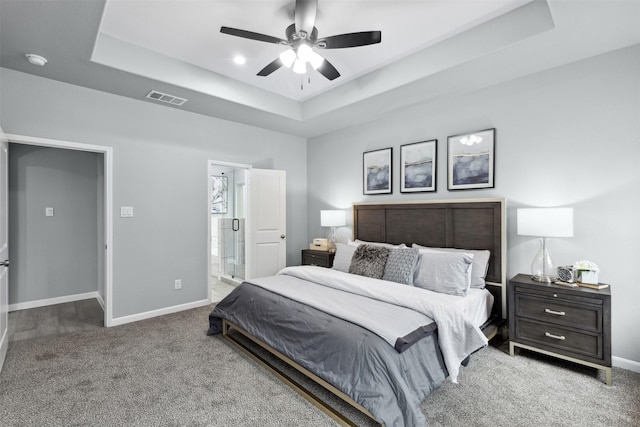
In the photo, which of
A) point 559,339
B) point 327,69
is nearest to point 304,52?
point 327,69

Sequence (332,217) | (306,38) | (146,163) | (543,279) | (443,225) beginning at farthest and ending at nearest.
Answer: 1. (332,217)
2. (146,163)
3. (443,225)
4. (543,279)
5. (306,38)

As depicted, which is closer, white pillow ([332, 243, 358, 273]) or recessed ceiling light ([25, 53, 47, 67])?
recessed ceiling light ([25, 53, 47, 67])

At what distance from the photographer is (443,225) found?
370 centimetres

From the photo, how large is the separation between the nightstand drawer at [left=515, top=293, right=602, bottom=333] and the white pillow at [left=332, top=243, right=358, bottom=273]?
173 cm

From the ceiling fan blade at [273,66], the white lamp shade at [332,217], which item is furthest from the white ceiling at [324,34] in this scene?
the white lamp shade at [332,217]

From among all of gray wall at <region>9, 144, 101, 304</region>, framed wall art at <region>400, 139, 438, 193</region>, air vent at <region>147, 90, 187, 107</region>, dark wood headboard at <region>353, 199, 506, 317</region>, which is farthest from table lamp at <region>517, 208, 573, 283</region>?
gray wall at <region>9, 144, 101, 304</region>

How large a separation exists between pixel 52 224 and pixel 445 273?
17.4ft

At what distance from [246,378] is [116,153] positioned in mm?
2982

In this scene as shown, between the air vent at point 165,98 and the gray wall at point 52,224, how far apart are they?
1963 millimetres

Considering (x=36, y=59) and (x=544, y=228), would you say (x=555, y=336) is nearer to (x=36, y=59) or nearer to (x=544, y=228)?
(x=544, y=228)

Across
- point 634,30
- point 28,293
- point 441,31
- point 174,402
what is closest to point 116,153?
point 28,293

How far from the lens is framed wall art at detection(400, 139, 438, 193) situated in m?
3.93

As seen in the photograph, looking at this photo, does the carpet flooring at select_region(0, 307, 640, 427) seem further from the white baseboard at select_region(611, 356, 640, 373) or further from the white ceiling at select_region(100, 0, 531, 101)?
the white ceiling at select_region(100, 0, 531, 101)

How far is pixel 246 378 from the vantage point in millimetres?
2496
